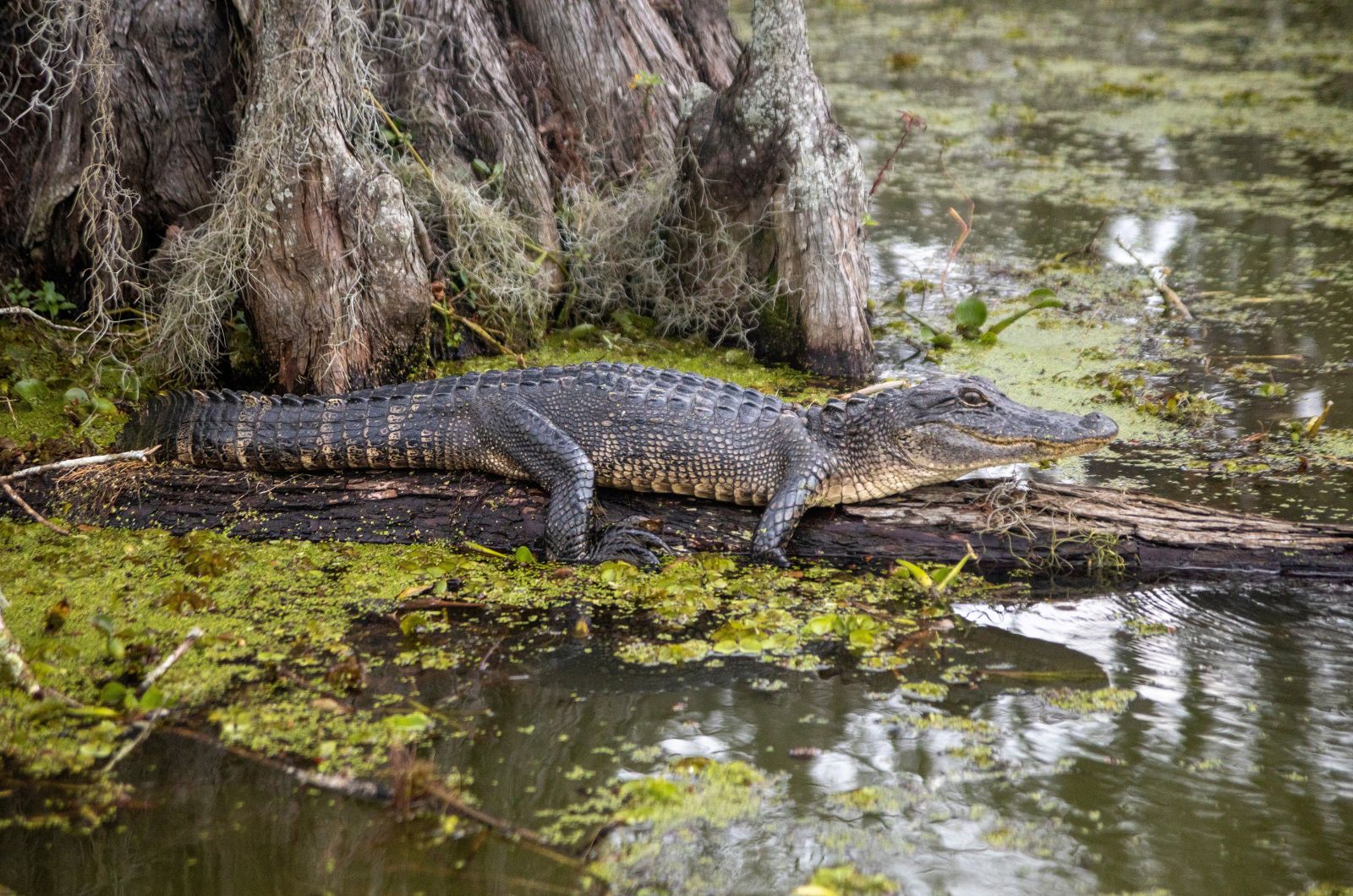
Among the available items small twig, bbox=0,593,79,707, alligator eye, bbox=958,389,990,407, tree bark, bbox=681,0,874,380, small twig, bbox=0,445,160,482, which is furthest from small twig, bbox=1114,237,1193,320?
small twig, bbox=0,593,79,707

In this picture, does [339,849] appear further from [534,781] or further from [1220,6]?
[1220,6]

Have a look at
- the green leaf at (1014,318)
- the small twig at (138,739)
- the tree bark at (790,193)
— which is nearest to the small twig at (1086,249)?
the green leaf at (1014,318)

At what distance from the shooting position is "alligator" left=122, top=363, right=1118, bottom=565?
15.1ft

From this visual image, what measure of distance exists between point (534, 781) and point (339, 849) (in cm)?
56

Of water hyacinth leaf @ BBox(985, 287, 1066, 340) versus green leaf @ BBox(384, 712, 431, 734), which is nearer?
green leaf @ BBox(384, 712, 431, 734)

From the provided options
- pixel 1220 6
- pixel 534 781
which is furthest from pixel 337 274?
pixel 1220 6

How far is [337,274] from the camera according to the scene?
538 centimetres

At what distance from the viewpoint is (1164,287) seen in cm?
757

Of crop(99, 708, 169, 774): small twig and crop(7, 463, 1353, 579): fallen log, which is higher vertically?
crop(7, 463, 1353, 579): fallen log

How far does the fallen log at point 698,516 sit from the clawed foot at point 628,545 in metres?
0.09

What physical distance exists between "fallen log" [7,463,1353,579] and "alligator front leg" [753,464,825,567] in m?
0.12

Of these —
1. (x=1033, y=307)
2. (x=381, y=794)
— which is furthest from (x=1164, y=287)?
(x=381, y=794)

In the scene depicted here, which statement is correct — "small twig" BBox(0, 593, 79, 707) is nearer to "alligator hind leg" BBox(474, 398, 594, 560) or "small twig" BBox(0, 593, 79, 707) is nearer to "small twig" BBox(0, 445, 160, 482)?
"small twig" BBox(0, 445, 160, 482)

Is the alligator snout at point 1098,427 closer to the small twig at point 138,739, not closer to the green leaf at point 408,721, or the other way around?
the green leaf at point 408,721
